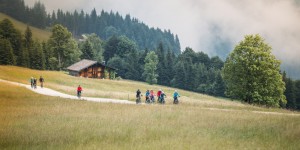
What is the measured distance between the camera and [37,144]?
534 inches

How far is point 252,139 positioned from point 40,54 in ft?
300

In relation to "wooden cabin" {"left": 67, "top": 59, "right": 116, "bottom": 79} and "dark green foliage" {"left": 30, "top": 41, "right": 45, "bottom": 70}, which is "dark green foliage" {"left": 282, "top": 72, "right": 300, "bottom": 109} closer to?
"wooden cabin" {"left": 67, "top": 59, "right": 116, "bottom": 79}

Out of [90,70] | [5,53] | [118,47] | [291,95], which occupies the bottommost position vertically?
→ [291,95]

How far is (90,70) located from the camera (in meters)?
99.9

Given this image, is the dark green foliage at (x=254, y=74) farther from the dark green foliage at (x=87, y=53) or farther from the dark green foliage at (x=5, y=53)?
the dark green foliage at (x=87, y=53)

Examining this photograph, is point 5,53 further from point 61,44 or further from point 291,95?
point 291,95

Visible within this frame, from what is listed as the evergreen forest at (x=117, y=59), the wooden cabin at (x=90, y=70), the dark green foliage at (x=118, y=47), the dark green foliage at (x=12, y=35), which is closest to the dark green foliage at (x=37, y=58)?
the evergreen forest at (x=117, y=59)

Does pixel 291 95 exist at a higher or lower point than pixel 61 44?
lower

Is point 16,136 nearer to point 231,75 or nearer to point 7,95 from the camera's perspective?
point 7,95

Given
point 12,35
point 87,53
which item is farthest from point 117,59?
point 12,35

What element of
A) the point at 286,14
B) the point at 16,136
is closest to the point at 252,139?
the point at 16,136

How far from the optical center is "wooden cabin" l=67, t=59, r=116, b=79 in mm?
95938

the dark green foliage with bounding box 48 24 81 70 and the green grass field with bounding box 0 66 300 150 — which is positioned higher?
the dark green foliage with bounding box 48 24 81 70

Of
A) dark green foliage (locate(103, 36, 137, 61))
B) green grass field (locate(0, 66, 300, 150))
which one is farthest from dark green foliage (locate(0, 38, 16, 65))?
dark green foliage (locate(103, 36, 137, 61))
